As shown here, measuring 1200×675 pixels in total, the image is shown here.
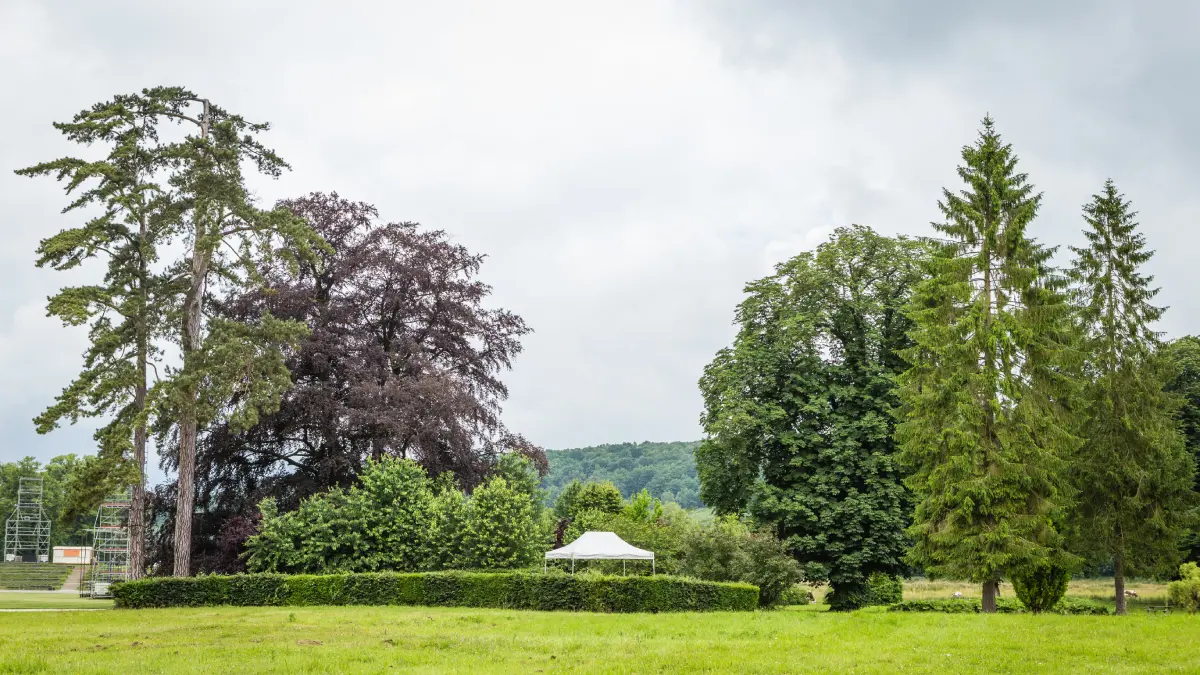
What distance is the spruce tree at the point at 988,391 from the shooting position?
86.5 feet

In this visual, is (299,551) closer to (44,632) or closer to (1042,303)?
(44,632)

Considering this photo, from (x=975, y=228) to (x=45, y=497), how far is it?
74.3 m

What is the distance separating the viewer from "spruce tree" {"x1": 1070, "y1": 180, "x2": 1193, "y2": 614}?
29172mm

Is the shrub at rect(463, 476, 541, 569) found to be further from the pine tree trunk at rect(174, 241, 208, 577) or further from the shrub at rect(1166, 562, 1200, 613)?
the shrub at rect(1166, 562, 1200, 613)

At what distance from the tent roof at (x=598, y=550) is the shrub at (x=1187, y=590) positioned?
50.1 feet

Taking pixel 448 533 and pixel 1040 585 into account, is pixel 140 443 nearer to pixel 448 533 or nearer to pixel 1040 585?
pixel 448 533

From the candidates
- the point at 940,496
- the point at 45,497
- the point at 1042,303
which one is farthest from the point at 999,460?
the point at 45,497

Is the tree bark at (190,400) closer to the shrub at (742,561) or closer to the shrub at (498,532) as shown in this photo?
the shrub at (498,532)

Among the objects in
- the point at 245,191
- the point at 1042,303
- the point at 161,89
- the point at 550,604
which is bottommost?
the point at 550,604

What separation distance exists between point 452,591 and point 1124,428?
21244 mm

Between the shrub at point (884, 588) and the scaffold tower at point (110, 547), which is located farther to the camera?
the shrub at point (884, 588)

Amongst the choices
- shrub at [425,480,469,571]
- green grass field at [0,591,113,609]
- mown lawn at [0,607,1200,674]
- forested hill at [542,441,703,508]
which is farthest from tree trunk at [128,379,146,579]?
forested hill at [542,441,703,508]

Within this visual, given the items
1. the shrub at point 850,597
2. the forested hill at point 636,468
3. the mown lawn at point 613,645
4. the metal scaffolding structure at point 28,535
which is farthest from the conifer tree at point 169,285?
the forested hill at point 636,468

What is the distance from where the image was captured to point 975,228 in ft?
95.2
